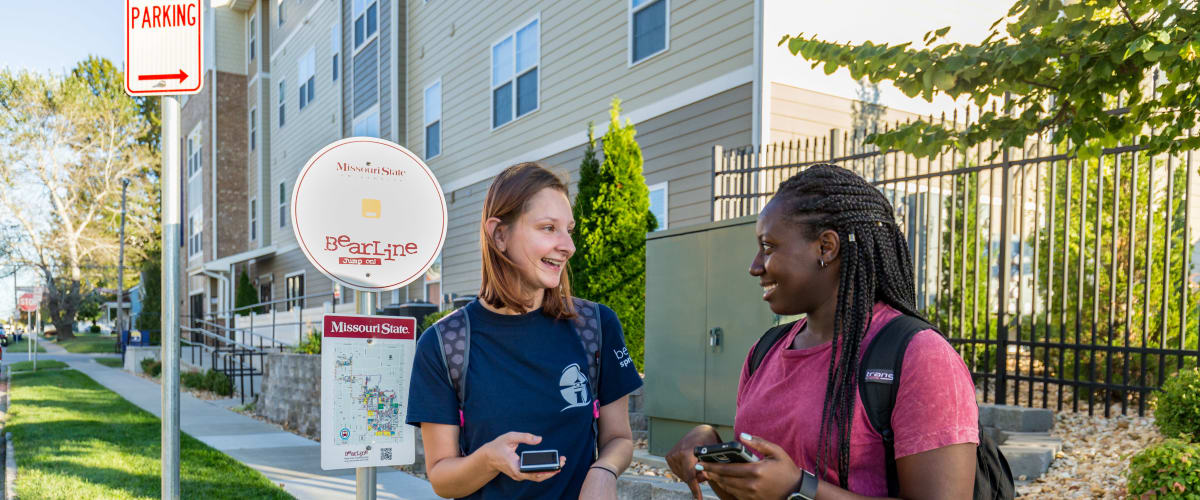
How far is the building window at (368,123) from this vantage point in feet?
61.4

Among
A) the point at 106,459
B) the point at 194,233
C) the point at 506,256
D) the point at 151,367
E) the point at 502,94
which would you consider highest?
the point at 502,94

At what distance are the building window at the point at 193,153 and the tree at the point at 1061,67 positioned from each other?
36.4 metres

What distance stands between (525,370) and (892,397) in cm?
109

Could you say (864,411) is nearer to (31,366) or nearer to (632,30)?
(632,30)

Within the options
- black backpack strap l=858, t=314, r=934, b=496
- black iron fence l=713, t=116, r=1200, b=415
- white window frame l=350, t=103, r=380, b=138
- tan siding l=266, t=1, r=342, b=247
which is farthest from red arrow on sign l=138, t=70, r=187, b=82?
tan siding l=266, t=1, r=342, b=247

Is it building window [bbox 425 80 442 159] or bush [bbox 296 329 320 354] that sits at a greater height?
building window [bbox 425 80 442 159]

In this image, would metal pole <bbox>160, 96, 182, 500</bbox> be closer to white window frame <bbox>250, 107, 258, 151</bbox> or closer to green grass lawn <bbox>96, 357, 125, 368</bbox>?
white window frame <bbox>250, 107, 258, 151</bbox>

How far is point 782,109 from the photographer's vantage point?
9.50m

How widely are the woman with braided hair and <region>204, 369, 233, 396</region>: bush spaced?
59.3ft

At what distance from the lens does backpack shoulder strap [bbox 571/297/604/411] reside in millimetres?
2557

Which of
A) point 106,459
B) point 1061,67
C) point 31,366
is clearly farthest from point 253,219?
point 1061,67

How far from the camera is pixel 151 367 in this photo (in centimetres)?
2598

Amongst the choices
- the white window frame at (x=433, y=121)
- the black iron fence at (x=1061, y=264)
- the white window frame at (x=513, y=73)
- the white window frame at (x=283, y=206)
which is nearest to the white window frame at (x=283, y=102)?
the white window frame at (x=283, y=206)

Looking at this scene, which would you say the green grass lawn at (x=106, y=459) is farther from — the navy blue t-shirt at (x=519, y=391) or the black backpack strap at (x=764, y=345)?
the black backpack strap at (x=764, y=345)
